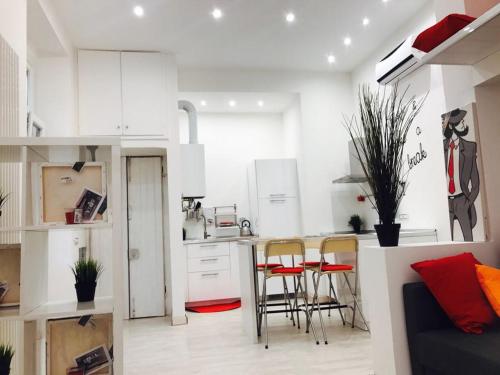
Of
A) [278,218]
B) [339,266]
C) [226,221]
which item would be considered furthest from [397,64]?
[226,221]

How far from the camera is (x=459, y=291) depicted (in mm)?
2064

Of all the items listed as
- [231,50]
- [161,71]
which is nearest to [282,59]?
[231,50]

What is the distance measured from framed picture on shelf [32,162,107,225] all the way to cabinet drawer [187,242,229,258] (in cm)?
409

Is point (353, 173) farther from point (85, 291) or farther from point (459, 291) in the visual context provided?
point (85, 291)

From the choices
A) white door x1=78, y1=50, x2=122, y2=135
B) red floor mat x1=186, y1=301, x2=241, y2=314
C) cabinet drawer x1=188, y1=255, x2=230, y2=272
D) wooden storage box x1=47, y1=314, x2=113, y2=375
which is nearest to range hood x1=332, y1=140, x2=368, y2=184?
cabinet drawer x1=188, y1=255, x2=230, y2=272

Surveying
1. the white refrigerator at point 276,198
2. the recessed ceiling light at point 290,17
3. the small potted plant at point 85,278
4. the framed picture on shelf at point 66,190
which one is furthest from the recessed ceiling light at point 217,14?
the small potted plant at point 85,278

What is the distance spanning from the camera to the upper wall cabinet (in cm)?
486

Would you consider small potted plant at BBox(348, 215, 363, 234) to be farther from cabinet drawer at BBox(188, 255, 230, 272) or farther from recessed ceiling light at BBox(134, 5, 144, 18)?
recessed ceiling light at BBox(134, 5, 144, 18)

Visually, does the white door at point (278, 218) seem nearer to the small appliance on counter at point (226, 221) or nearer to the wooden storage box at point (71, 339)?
the small appliance on counter at point (226, 221)

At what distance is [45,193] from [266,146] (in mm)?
5366

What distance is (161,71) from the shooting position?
509 cm

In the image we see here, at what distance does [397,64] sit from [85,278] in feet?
13.1

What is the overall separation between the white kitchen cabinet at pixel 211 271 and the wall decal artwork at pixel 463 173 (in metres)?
3.62

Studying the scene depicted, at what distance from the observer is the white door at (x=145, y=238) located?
17.6 ft
